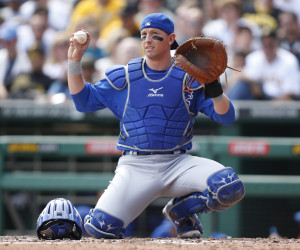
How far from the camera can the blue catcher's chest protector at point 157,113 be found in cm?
416

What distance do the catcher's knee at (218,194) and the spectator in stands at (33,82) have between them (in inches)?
139

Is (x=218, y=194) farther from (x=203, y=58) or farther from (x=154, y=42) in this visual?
(x=154, y=42)

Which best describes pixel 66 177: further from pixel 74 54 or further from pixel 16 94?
pixel 74 54

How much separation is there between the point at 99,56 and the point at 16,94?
1133 millimetres

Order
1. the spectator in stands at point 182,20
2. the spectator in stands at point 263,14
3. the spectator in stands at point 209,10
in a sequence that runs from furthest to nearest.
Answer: the spectator in stands at point 209,10, the spectator in stands at point 263,14, the spectator in stands at point 182,20

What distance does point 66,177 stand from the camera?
6258mm

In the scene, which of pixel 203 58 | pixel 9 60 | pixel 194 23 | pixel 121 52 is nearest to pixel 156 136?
pixel 203 58

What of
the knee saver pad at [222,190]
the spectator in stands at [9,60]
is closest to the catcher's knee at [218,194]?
the knee saver pad at [222,190]

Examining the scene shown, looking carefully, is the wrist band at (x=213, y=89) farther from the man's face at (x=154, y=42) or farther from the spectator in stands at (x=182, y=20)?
the spectator in stands at (x=182, y=20)

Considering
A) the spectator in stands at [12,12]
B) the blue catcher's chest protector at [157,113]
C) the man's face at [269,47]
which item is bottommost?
the blue catcher's chest protector at [157,113]

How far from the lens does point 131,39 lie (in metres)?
7.49

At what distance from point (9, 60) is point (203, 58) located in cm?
444

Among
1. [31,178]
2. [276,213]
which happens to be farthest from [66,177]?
[276,213]

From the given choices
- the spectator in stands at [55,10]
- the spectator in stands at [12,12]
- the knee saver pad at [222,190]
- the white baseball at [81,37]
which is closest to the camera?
the knee saver pad at [222,190]
